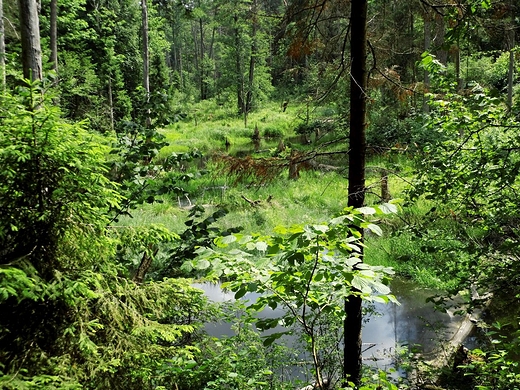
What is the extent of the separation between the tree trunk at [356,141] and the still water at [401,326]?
2.57m

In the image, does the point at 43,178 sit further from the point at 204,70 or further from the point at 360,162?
the point at 204,70

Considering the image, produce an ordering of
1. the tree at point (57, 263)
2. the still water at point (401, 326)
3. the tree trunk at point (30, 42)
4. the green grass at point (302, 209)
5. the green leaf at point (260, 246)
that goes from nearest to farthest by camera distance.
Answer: the green leaf at point (260, 246)
the tree at point (57, 263)
the tree trunk at point (30, 42)
the still water at point (401, 326)
the green grass at point (302, 209)

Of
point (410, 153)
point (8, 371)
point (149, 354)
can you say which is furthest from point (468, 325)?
point (8, 371)

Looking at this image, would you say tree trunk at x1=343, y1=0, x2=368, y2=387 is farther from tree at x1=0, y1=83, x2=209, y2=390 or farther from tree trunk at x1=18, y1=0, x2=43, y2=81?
tree trunk at x1=18, y1=0, x2=43, y2=81

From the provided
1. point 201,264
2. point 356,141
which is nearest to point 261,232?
point 201,264

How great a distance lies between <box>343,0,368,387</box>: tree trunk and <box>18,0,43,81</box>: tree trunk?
3.03 meters

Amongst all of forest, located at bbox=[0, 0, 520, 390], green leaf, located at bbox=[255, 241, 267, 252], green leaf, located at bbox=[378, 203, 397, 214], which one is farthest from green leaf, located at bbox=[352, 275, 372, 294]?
green leaf, located at bbox=[255, 241, 267, 252]

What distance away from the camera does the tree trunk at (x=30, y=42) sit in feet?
12.3

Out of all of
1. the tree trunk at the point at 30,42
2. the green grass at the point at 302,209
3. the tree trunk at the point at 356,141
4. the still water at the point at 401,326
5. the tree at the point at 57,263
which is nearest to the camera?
the tree at the point at 57,263

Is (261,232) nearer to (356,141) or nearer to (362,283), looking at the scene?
(362,283)

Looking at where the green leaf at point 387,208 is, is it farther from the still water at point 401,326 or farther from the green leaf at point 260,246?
the still water at point 401,326

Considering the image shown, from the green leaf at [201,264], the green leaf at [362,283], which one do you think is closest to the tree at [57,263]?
the green leaf at [201,264]

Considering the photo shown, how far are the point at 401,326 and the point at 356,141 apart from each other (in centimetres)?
497

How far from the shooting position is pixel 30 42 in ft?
12.4
